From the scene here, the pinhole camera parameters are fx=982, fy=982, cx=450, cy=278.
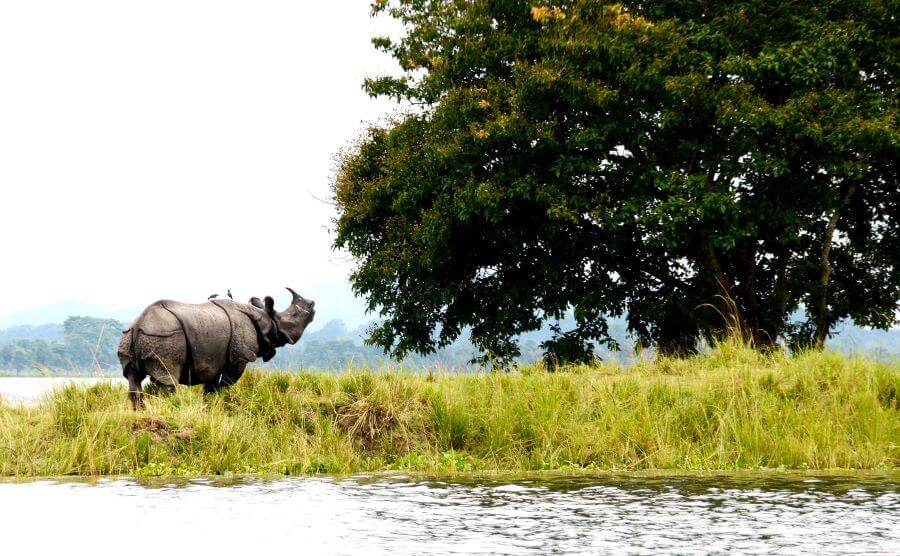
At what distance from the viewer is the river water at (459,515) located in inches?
259

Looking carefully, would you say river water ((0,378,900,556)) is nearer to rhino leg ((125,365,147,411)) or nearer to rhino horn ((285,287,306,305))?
rhino leg ((125,365,147,411))

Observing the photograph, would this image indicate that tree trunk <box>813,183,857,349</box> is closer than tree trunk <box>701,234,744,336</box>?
No

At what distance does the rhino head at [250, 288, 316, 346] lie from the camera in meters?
14.0

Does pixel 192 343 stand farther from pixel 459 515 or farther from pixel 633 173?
pixel 633 173

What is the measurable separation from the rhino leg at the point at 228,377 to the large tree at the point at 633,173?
29.2 ft

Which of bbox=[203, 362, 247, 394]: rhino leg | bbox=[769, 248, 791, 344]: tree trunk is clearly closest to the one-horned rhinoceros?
bbox=[203, 362, 247, 394]: rhino leg

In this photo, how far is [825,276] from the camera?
24.5 metres

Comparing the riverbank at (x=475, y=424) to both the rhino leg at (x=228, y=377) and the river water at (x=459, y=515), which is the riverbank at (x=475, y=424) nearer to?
the rhino leg at (x=228, y=377)

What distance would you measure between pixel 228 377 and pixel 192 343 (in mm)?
989

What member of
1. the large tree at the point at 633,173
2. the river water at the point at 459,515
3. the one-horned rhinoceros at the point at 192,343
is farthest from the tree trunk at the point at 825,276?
the one-horned rhinoceros at the point at 192,343

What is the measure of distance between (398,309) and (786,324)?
10237 mm

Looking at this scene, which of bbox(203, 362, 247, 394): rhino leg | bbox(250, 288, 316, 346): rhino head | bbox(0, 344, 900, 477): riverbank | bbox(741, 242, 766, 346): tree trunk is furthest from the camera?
bbox(741, 242, 766, 346): tree trunk

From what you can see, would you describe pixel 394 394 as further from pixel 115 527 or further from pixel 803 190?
pixel 803 190

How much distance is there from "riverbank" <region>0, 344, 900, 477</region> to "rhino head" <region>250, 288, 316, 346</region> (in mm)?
575
